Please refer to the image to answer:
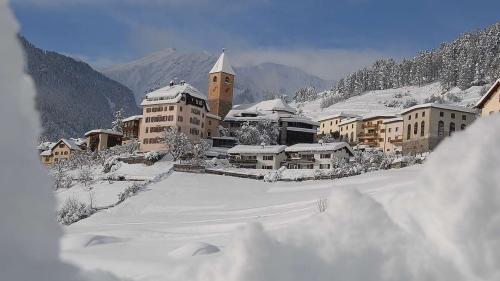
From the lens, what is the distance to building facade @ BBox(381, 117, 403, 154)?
294 feet

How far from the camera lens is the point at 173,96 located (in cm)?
8462

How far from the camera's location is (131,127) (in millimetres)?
95688

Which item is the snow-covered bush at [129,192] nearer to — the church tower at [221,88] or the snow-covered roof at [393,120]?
the church tower at [221,88]

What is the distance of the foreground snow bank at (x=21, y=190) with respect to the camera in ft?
13.1

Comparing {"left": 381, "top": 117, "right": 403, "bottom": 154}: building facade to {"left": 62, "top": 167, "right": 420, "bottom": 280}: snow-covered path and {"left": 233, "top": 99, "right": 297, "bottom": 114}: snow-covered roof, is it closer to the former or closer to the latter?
{"left": 233, "top": 99, "right": 297, "bottom": 114}: snow-covered roof

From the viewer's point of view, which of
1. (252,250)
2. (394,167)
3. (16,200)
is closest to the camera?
(16,200)

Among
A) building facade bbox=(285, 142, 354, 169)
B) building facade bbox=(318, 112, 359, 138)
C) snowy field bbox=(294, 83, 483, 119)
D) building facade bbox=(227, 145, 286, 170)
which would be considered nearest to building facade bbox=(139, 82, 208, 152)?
building facade bbox=(227, 145, 286, 170)

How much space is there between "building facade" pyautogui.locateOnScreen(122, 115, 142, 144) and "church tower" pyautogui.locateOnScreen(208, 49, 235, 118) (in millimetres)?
14092

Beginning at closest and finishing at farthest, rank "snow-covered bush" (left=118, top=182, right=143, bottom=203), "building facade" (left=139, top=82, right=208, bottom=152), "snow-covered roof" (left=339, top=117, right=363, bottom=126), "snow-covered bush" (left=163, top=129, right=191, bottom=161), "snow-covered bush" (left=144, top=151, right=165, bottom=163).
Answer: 1. "snow-covered bush" (left=118, top=182, right=143, bottom=203)
2. "snow-covered bush" (left=144, top=151, right=165, bottom=163)
3. "snow-covered bush" (left=163, top=129, right=191, bottom=161)
4. "building facade" (left=139, top=82, right=208, bottom=152)
5. "snow-covered roof" (left=339, top=117, right=363, bottom=126)

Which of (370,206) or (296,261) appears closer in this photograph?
(296,261)

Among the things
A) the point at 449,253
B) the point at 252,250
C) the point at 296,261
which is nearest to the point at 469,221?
the point at 449,253

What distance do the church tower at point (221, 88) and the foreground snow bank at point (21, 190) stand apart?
97.1 m

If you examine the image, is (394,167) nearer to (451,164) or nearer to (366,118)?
(366,118)

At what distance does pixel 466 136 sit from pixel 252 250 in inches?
113
